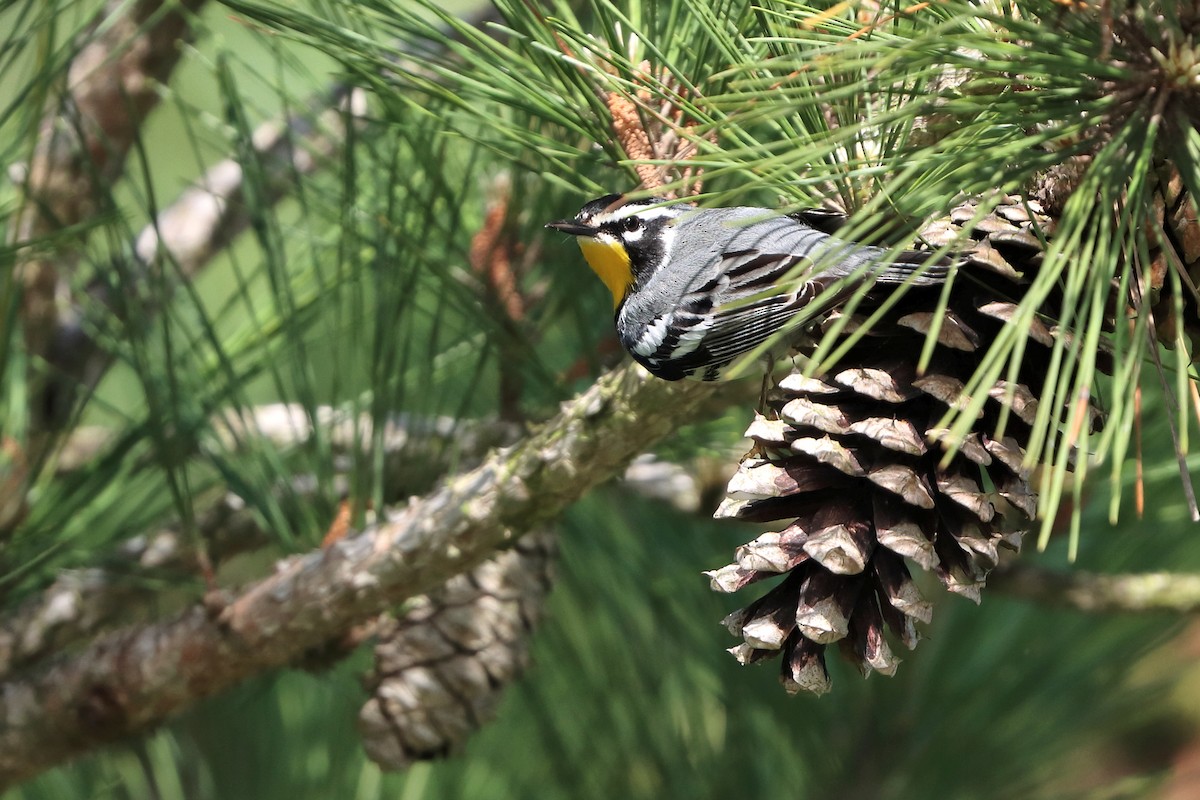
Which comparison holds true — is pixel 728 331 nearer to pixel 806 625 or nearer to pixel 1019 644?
pixel 806 625

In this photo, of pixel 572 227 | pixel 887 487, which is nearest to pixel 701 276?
pixel 572 227

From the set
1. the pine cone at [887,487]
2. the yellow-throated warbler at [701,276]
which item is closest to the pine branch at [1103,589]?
the yellow-throated warbler at [701,276]

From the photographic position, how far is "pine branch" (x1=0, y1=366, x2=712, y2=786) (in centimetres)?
84

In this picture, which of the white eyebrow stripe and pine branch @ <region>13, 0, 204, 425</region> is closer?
the white eyebrow stripe

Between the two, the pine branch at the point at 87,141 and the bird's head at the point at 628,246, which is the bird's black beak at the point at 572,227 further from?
the pine branch at the point at 87,141

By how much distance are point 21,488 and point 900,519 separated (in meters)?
0.87

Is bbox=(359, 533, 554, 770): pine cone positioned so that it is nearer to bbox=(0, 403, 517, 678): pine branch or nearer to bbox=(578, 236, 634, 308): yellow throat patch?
bbox=(0, 403, 517, 678): pine branch

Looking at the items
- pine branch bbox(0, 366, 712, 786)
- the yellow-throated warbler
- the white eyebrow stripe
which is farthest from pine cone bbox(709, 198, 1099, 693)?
the white eyebrow stripe

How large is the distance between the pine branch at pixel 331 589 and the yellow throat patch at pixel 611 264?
0.24 metres

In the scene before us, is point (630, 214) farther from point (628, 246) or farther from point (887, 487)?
point (887, 487)

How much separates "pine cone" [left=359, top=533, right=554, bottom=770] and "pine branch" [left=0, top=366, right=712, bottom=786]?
5.2 inches

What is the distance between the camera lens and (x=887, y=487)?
65 cm

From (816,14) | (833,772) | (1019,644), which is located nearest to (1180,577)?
(1019,644)

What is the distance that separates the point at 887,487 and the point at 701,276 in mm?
414
